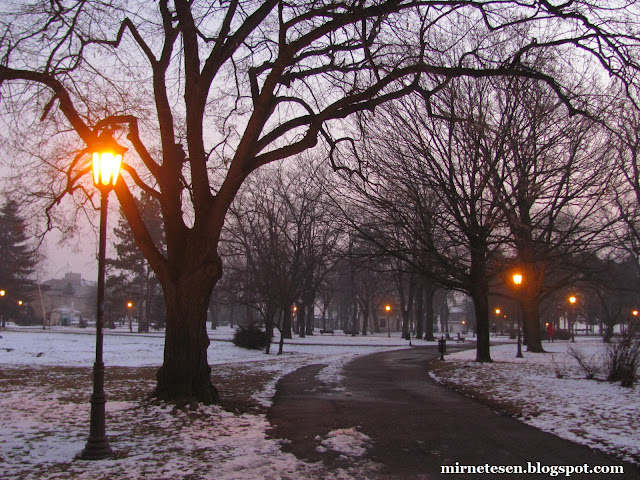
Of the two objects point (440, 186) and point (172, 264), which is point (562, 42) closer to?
point (440, 186)

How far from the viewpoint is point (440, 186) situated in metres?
16.1

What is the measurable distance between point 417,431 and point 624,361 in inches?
274

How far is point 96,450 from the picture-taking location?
20.5 feet

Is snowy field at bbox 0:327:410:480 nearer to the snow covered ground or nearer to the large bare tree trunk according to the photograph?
the snow covered ground

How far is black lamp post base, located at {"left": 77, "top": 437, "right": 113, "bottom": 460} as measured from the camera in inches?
245

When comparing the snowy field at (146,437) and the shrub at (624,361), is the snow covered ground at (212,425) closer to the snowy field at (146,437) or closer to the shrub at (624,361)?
the snowy field at (146,437)

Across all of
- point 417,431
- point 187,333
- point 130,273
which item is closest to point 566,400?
point 417,431

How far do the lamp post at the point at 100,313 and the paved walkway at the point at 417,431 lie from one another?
244 centimetres

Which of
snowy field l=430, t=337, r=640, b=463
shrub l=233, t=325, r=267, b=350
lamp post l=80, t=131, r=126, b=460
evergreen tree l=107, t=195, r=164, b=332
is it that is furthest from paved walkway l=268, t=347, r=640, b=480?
evergreen tree l=107, t=195, r=164, b=332

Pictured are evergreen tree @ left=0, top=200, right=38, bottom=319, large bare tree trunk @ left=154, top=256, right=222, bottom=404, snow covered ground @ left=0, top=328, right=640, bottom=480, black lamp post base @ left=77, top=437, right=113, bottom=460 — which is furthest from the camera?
evergreen tree @ left=0, top=200, right=38, bottom=319

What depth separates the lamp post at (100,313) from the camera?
20.7 ft

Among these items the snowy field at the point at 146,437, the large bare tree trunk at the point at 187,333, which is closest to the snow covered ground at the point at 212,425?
the snowy field at the point at 146,437

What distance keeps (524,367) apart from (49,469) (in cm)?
1526

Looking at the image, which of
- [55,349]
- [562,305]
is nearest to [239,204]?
[55,349]
